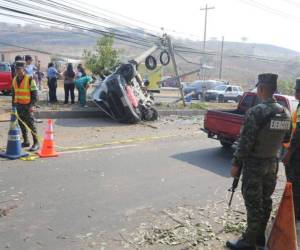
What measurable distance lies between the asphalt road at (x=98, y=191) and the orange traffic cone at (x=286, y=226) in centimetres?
173

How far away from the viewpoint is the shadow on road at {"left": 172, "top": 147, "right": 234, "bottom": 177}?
825 cm

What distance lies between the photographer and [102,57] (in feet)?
65.6

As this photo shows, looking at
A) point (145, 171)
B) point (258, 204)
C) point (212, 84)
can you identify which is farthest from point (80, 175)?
point (212, 84)

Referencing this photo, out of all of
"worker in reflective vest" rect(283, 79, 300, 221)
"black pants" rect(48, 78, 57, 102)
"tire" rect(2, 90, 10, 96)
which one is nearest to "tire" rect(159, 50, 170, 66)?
"black pants" rect(48, 78, 57, 102)

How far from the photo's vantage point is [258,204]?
4.22 m

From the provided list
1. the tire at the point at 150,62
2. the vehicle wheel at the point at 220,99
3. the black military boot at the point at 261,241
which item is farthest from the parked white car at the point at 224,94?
the black military boot at the point at 261,241

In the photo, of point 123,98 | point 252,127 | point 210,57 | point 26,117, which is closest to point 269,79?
point 252,127

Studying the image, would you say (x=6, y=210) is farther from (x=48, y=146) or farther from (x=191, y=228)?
(x=48, y=146)

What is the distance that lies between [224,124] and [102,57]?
12007mm

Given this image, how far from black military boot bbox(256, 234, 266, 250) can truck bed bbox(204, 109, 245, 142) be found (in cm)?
457

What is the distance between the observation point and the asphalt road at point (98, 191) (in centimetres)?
465

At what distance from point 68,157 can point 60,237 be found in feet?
12.6

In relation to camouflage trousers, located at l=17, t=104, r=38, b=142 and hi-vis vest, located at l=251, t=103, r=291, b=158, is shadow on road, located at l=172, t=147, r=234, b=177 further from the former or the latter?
hi-vis vest, located at l=251, t=103, r=291, b=158

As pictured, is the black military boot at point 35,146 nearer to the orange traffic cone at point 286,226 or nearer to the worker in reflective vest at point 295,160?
the worker in reflective vest at point 295,160
